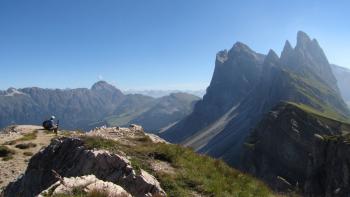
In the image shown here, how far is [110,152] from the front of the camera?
23.4 meters

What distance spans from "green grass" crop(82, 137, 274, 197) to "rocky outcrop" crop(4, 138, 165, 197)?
780mm

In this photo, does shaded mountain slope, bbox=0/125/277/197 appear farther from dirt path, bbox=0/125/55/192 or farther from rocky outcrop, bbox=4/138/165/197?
dirt path, bbox=0/125/55/192

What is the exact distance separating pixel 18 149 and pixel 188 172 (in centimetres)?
2826

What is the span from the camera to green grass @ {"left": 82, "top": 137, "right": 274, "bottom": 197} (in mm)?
21219

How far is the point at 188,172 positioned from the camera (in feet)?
76.1

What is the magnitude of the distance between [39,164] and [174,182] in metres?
12.3

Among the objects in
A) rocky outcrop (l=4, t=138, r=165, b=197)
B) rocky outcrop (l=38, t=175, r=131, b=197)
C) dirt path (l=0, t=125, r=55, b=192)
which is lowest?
dirt path (l=0, t=125, r=55, b=192)

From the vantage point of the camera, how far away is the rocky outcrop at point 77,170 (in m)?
20.3

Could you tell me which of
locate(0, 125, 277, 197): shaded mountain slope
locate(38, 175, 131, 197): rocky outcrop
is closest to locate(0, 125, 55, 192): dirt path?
locate(0, 125, 277, 197): shaded mountain slope

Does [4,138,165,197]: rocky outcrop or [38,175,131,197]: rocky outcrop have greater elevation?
[38,175,131,197]: rocky outcrop

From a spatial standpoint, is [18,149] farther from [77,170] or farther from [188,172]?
[188,172]

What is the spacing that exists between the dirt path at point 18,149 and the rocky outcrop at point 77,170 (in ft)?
25.7

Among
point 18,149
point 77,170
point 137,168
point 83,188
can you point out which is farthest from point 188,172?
point 18,149

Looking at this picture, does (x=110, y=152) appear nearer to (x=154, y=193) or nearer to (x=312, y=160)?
(x=154, y=193)
